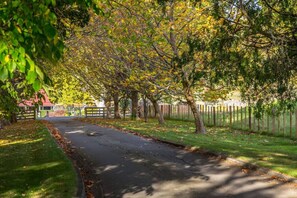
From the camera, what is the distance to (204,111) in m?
30.9

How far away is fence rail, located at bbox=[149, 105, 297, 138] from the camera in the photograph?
21125 millimetres

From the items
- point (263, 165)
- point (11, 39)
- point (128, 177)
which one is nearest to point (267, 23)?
point (263, 165)

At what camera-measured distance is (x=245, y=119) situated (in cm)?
2505

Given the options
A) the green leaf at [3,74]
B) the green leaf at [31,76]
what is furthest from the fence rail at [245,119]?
the green leaf at [3,74]

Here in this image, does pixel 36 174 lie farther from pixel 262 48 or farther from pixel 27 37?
pixel 262 48

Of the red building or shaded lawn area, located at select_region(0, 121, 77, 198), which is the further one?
the red building

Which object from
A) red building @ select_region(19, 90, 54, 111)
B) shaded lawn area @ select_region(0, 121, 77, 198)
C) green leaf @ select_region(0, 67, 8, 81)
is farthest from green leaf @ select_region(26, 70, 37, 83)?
shaded lawn area @ select_region(0, 121, 77, 198)

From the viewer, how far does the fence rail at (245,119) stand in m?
21.1

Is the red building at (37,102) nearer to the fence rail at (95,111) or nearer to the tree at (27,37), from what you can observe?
the tree at (27,37)

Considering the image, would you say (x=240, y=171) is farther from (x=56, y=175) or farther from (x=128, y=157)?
(x=56, y=175)

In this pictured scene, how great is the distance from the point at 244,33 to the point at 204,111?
2049 cm

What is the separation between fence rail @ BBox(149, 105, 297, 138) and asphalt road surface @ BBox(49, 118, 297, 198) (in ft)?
18.4

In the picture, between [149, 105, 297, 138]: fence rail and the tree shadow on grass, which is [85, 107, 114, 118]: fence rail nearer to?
[149, 105, 297, 138]: fence rail

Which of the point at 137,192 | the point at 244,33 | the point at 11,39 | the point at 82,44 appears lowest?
the point at 137,192
